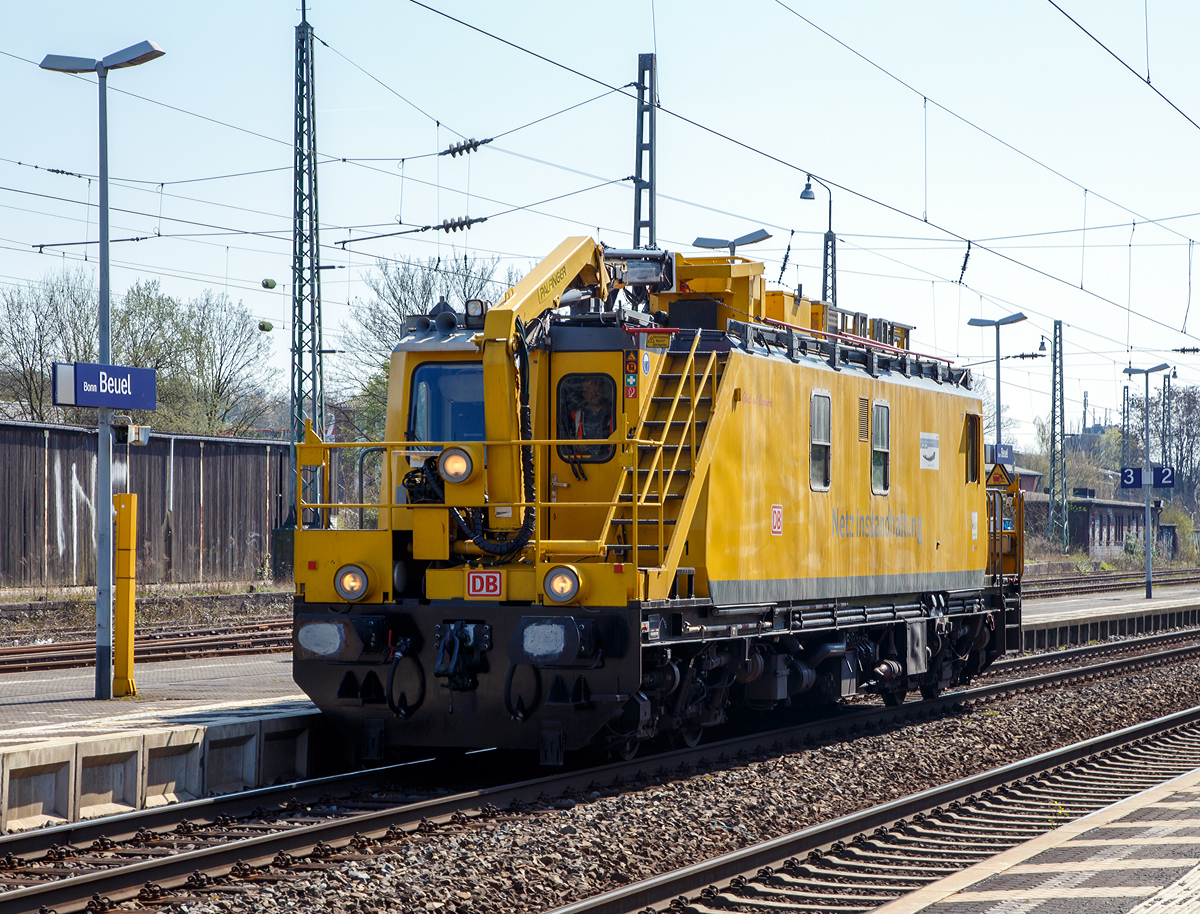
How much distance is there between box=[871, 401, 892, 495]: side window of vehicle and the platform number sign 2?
23846 millimetres

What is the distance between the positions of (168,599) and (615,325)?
17.1 metres

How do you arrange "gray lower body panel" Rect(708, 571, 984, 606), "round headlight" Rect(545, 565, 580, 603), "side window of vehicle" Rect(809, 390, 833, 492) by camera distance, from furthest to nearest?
1. "side window of vehicle" Rect(809, 390, 833, 492)
2. "gray lower body panel" Rect(708, 571, 984, 606)
3. "round headlight" Rect(545, 565, 580, 603)

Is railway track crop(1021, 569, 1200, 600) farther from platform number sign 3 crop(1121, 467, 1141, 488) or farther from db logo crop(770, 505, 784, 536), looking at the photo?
db logo crop(770, 505, 784, 536)

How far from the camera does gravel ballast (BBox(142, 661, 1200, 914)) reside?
7.04 m

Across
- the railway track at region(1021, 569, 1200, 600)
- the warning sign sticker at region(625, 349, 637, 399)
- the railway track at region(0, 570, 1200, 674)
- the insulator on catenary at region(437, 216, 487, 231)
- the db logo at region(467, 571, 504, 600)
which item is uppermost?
the insulator on catenary at region(437, 216, 487, 231)

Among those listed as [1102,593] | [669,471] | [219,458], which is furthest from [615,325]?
[1102,593]

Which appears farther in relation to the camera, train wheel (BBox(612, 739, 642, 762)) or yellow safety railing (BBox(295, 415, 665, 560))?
train wheel (BBox(612, 739, 642, 762))

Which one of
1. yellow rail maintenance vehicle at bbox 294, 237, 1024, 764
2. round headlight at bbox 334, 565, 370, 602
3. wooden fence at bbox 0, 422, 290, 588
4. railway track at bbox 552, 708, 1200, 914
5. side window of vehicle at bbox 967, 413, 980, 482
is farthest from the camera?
wooden fence at bbox 0, 422, 290, 588

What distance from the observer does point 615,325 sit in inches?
438

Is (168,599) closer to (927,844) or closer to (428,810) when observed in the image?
(428,810)

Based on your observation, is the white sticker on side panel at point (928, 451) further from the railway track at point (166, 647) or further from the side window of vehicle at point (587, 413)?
the railway track at point (166, 647)

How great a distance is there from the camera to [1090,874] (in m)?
7.27

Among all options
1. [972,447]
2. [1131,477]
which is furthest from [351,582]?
[1131,477]

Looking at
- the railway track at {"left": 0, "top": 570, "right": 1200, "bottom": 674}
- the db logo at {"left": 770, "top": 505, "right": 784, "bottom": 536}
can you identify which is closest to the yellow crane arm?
the db logo at {"left": 770, "top": 505, "right": 784, "bottom": 536}
